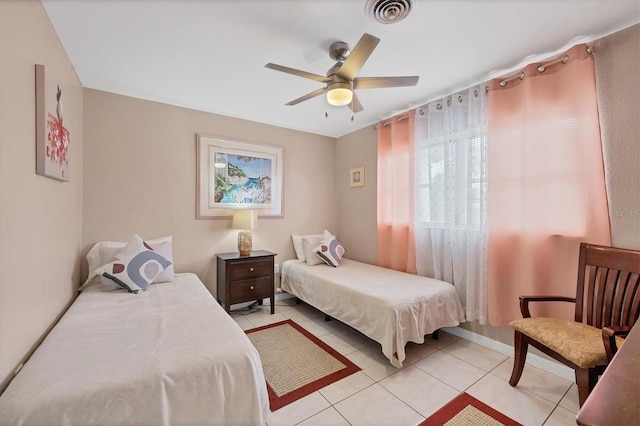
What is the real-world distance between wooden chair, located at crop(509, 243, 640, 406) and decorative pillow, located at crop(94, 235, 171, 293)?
2.90 m

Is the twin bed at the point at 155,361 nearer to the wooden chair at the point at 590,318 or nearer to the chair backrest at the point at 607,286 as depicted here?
the wooden chair at the point at 590,318

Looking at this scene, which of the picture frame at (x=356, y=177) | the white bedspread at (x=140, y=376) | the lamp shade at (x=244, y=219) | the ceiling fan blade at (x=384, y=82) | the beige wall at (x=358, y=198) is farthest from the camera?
the picture frame at (x=356, y=177)

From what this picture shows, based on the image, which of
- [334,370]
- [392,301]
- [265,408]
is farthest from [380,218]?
[265,408]

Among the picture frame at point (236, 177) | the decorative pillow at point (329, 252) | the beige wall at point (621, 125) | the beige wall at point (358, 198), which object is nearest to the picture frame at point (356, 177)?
the beige wall at point (358, 198)

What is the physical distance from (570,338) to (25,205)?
3102 millimetres

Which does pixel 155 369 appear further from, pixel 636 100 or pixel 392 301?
pixel 636 100

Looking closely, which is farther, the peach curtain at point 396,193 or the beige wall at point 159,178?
the peach curtain at point 396,193

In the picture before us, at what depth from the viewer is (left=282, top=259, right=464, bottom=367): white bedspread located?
2068 mm

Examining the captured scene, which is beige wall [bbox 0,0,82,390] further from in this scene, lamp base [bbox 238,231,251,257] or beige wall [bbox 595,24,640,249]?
beige wall [bbox 595,24,640,249]

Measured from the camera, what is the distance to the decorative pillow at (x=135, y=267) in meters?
2.17

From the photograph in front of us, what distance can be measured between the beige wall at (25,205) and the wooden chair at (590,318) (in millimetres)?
2796

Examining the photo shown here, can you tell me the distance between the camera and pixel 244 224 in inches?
124

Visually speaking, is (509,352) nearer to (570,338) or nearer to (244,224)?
(570,338)

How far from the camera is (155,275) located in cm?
234
